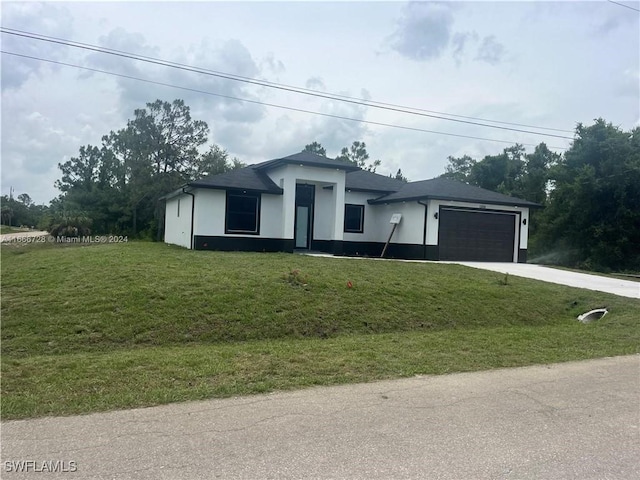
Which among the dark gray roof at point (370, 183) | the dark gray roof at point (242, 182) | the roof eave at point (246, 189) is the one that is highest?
the dark gray roof at point (370, 183)

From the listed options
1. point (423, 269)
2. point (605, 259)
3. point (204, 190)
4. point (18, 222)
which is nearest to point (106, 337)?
point (423, 269)

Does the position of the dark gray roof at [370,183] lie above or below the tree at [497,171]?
below

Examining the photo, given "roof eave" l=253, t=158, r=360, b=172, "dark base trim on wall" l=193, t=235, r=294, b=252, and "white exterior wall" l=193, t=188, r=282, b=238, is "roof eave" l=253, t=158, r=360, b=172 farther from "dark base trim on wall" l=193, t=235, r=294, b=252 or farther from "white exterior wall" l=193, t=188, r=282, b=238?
"dark base trim on wall" l=193, t=235, r=294, b=252

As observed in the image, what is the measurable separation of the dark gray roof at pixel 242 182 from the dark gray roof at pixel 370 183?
13.1ft

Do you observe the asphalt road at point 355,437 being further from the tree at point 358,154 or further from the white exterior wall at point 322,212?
the tree at point 358,154

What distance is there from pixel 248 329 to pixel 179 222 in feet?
47.0

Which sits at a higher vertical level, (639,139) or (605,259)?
(639,139)

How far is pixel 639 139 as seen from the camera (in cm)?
2594

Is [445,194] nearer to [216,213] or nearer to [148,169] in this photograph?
[216,213]

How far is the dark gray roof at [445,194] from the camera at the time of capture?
65.6ft

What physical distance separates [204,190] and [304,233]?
5.04 meters

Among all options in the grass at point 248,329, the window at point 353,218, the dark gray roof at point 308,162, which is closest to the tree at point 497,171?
the window at point 353,218

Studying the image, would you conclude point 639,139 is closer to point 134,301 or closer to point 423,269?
point 423,269

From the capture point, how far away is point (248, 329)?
26.9ft
